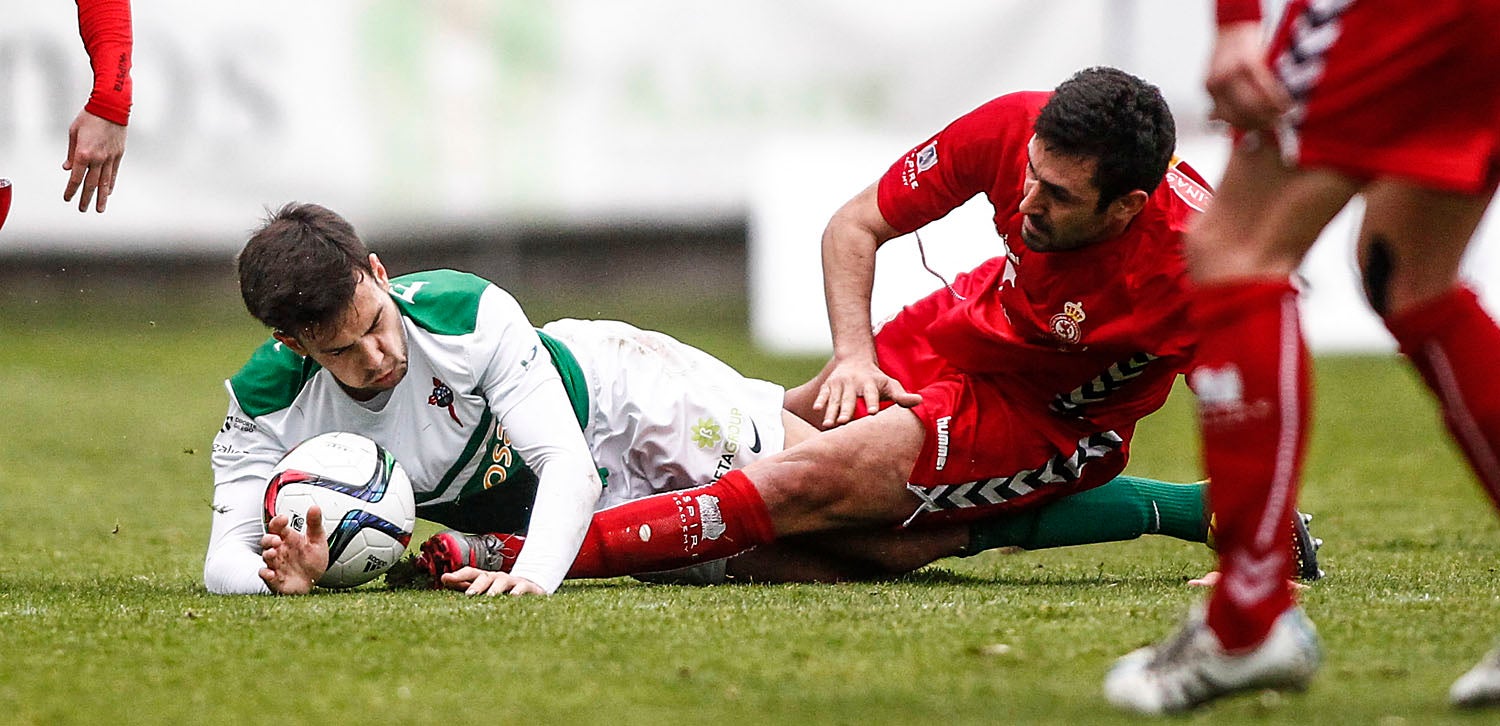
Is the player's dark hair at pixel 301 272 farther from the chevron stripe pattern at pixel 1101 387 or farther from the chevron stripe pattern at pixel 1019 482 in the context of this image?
the chevron stripe pattern at pixel 1101 387

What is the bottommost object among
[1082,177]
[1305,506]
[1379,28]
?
[1305,506]

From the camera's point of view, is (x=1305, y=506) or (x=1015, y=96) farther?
(x=1305, y=506)

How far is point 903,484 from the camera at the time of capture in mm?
3893

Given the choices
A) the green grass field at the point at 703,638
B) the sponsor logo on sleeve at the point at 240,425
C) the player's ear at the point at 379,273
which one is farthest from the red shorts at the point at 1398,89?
the sponsor logo on sleeve at the point at 240,425

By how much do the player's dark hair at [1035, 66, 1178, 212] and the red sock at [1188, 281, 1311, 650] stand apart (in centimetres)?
124

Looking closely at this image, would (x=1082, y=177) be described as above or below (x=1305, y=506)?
above

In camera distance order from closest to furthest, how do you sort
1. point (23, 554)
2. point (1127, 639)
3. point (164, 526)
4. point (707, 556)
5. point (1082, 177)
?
point (1127, 639) → point (1082, 177) → point (707, 556) → point (23, 554) → point (164, 526)

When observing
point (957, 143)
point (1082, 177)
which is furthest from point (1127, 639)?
point (957, 143)

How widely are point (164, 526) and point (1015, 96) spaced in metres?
2.92

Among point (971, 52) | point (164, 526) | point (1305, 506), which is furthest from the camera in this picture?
point (971, 52)

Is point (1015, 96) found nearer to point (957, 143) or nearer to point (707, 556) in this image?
point (957, 143)

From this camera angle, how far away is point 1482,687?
2225 mm

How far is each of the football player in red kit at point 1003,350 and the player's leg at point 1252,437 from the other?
1.22m

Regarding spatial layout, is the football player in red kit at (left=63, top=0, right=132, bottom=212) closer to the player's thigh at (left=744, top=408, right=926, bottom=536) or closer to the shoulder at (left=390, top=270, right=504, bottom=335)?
the shoulder at (left=390, top=270, right=504, bottom=335)
